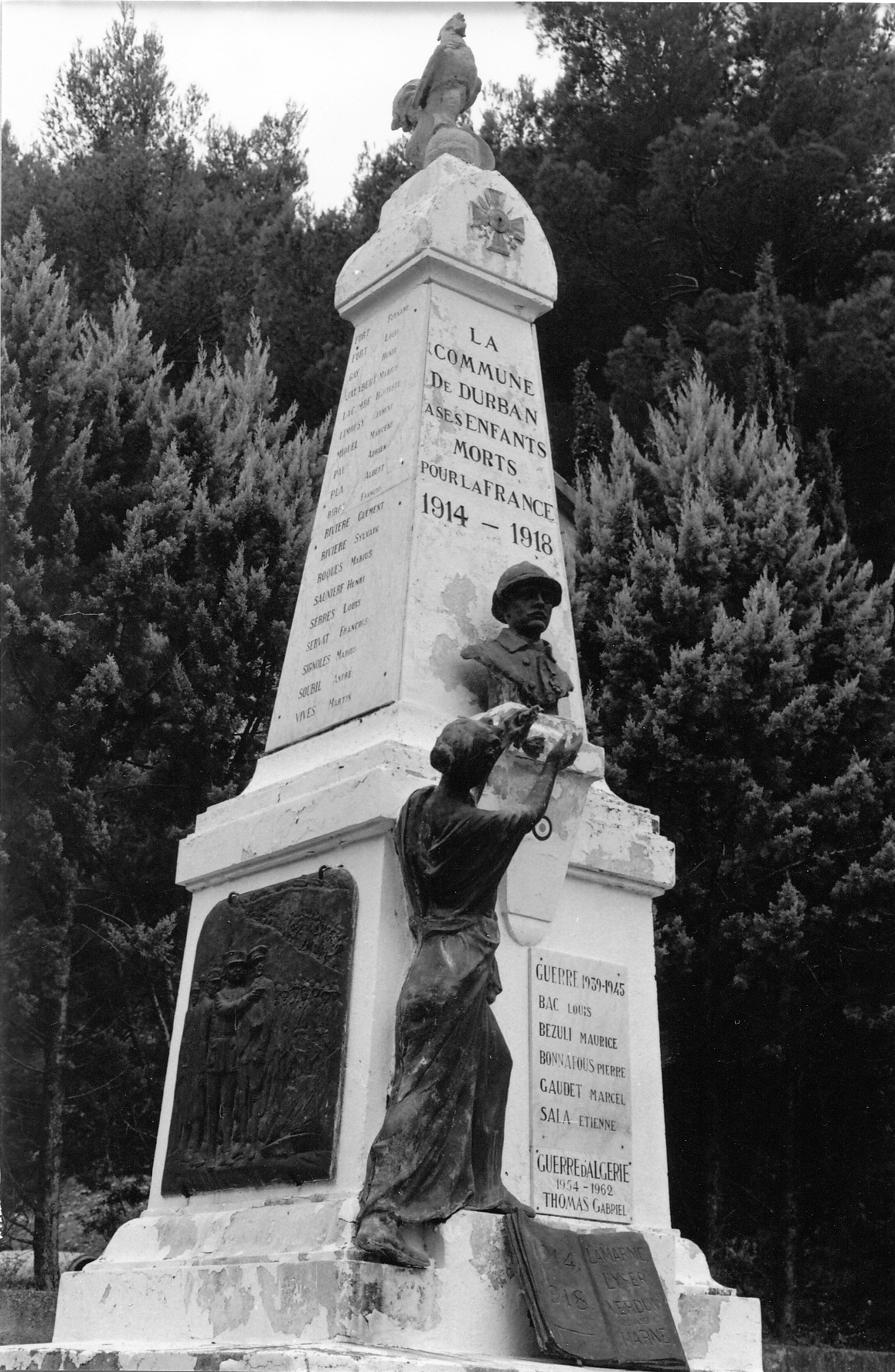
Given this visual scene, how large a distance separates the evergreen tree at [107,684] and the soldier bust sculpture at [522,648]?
6995 mm

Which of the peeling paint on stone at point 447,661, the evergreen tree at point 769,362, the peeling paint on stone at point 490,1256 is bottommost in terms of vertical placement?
the peeling paint on stone at point 490,1256

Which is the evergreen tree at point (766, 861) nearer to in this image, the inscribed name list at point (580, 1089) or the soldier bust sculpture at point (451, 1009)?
the inscribed name list at point (580, 1089)

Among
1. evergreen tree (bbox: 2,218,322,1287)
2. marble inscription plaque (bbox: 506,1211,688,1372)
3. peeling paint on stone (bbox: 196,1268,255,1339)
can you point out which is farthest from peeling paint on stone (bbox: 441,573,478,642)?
evergreen tree (bbox: 2,218,322,1287)

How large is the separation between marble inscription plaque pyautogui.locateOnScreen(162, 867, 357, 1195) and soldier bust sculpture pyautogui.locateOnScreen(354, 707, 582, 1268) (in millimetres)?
307

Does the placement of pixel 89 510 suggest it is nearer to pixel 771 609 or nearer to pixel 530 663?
pixel 771 609

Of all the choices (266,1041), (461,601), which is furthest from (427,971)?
(461,601)

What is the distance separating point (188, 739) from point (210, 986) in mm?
7473

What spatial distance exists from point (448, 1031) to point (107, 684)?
8186 mm

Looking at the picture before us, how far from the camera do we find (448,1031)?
17.7ft

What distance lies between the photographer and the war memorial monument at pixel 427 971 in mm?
5246

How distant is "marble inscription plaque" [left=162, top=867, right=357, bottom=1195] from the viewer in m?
5.62

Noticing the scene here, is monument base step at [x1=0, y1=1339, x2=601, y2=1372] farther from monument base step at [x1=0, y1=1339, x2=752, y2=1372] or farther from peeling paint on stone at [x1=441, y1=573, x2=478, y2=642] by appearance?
peeling paint on stone at [x1=441, y1=573, x2=478, y2=642]

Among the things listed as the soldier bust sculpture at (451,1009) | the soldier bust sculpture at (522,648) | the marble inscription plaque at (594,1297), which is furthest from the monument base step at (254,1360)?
the soldier bust sculpture at (522,648)

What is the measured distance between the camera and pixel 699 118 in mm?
19422
